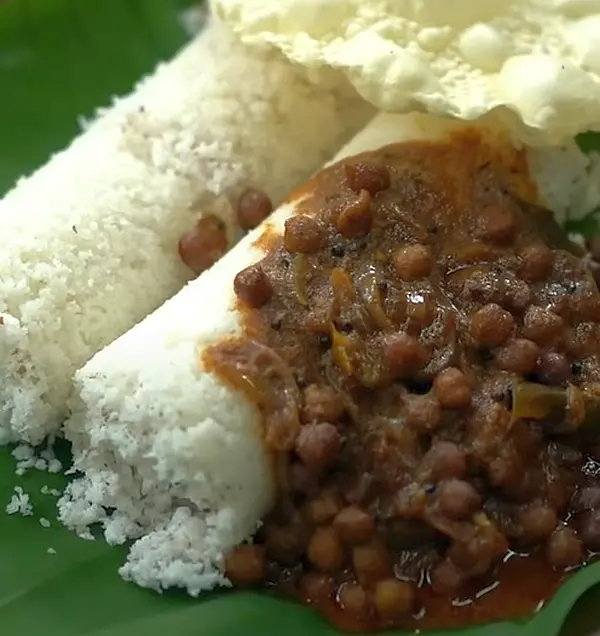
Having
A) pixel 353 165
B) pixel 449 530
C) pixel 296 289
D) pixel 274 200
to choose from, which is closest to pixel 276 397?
pixel 296 289

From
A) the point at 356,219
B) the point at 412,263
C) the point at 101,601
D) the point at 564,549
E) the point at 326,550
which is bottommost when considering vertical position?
the point at 564,549

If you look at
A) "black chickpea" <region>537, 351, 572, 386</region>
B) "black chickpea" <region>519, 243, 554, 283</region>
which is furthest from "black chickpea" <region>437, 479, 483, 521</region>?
"black chickpea" <region>519, 243, 554, 283</region>

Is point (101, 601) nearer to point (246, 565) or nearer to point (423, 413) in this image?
point (246, 565)

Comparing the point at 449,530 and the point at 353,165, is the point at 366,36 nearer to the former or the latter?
the point at 353,165

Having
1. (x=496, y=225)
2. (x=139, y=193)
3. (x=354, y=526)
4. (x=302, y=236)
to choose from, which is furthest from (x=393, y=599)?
(x=139, y=193)

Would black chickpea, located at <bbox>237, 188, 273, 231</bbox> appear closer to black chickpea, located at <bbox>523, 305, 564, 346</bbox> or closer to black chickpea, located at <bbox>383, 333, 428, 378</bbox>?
black chickpea, located at <bbox>383, 333, 428, 378</bbox>
